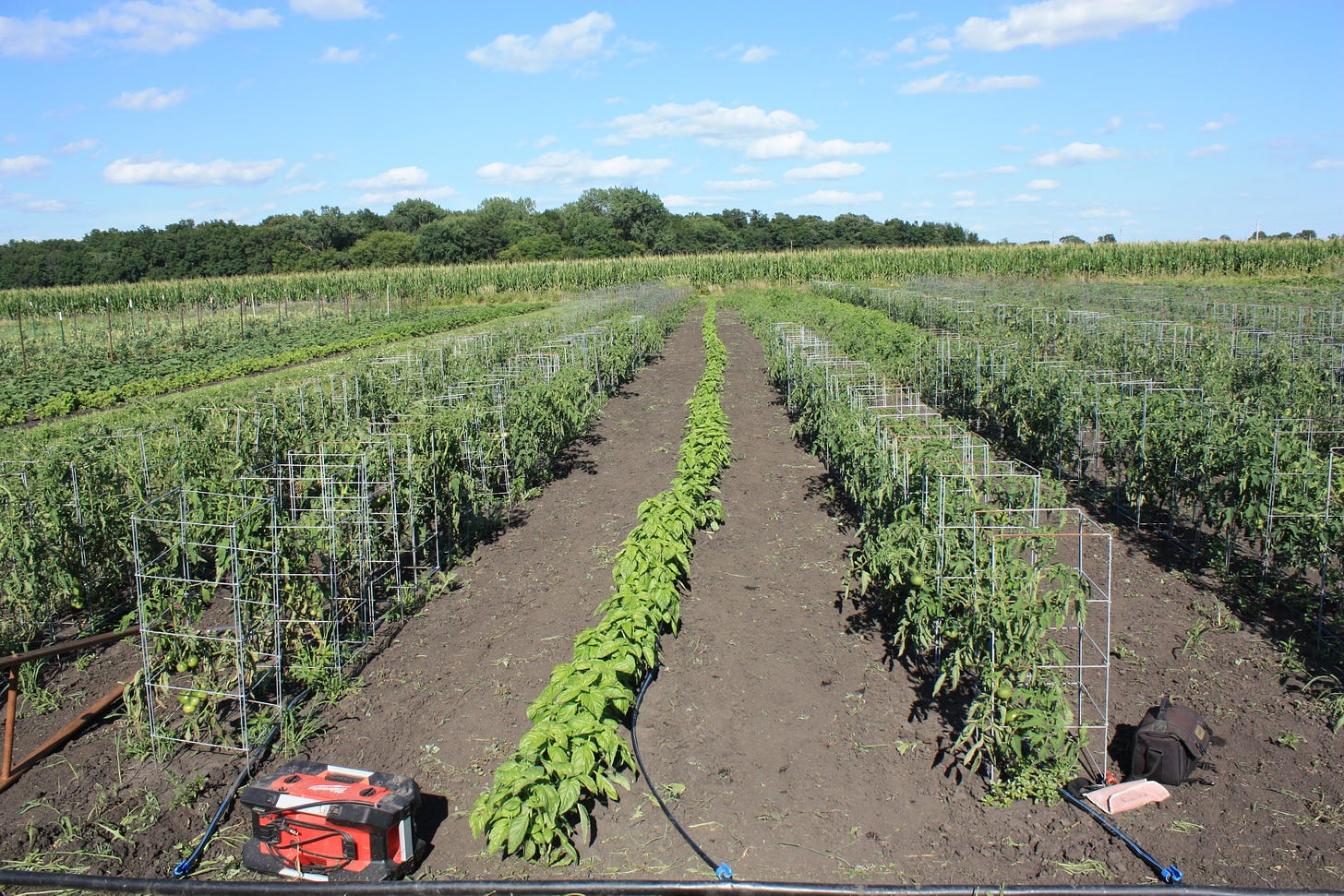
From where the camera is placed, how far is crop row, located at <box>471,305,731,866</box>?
438cm

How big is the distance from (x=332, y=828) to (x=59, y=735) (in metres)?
2.60

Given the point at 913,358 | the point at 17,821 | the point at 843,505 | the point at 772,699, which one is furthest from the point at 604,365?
the point at 17,821

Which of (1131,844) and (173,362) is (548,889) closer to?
Answer: (1131,844)

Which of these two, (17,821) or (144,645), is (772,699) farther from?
(17,821)

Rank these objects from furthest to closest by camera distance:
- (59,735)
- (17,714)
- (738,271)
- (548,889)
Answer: (738,271) < (17,714) < (59,735) < (548,889)

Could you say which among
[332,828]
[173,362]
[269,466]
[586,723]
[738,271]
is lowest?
[332,828]

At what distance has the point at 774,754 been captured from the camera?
541 cm

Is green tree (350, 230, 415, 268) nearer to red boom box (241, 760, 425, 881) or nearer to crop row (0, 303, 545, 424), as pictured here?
crop row (0, 303, 545, 424)

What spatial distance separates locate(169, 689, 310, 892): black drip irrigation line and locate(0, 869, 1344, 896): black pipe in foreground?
0.27 meters

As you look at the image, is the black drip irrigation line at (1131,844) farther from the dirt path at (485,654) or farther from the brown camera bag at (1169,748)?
the dirt path at (485,654)

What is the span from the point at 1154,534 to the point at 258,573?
867 cm

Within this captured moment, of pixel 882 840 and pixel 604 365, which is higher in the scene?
pixel 604 365

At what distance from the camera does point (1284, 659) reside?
6.30m

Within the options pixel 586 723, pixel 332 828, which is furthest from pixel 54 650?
pixel 586 723
